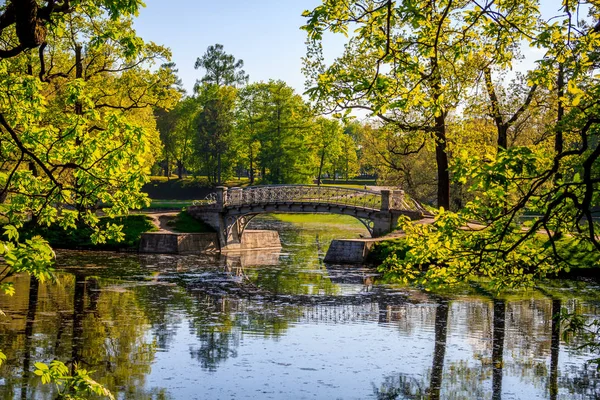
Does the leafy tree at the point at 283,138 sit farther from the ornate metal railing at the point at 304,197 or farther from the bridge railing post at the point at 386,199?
the bridge railing post at the point at 386,199

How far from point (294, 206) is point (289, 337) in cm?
2229

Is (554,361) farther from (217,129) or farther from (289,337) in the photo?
(217,129)

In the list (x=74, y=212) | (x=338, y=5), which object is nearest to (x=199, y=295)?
(x=74, y=212)

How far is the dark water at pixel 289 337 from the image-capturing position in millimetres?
16797

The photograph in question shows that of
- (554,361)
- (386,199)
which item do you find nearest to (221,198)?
(386,199)

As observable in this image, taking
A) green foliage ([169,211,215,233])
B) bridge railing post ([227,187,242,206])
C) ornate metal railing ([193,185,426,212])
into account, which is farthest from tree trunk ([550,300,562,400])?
green foliage ([169,211,215,233])

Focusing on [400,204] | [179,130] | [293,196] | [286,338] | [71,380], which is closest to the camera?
[71,380]

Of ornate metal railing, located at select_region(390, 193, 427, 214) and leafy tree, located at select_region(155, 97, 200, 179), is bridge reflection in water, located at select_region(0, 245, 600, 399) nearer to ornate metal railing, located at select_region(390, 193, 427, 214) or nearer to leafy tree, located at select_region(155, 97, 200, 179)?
ornate metal railing, located at select_region(390, 193, 427, 214)

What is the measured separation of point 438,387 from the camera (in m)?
17.0

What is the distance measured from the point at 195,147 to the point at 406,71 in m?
76.5

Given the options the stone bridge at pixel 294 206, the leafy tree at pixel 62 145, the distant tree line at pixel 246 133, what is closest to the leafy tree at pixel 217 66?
the distant tree line at pixel 246 133

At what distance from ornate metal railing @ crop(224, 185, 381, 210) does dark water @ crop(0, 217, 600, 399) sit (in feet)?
28.8

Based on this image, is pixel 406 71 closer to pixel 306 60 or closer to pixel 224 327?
pixel 224 327

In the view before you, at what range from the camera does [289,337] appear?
22.0 m
